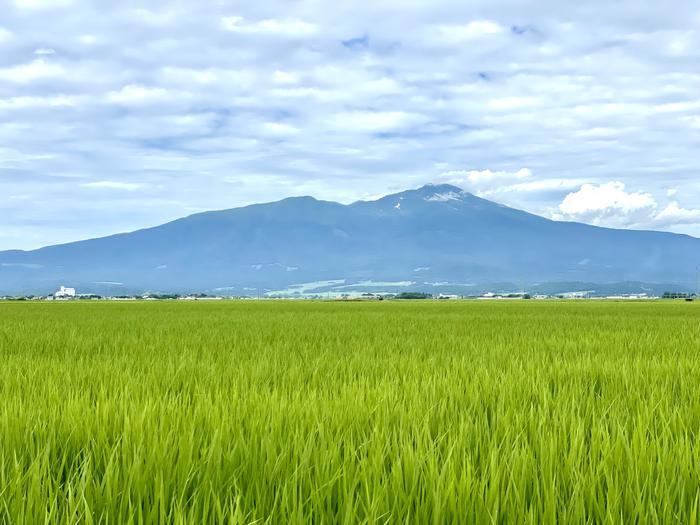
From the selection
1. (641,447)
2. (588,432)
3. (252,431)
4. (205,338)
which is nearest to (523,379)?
(588,432)

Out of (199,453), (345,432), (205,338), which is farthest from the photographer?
(205,338)

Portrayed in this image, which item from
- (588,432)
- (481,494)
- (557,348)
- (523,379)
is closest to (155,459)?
(481,494)

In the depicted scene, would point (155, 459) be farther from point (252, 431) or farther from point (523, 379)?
point (523, 379)

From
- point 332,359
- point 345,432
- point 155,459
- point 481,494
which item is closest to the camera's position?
point 481,494

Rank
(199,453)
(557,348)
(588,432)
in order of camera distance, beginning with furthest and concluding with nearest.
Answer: (557,348) < (588,432) < (199,453)

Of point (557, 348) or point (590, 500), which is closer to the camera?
point (590, 500)

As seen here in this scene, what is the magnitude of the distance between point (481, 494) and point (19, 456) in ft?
6.54

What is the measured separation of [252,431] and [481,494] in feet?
4.09

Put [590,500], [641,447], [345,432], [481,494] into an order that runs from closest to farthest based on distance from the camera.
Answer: [481,494], [590,500], [641,447], [345,432]

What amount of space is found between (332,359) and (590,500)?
529 cm

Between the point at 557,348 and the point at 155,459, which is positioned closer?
the point at 155,459

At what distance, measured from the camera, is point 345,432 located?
115 inches

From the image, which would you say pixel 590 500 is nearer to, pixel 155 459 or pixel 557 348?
pixel 155 459

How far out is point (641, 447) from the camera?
258cm
